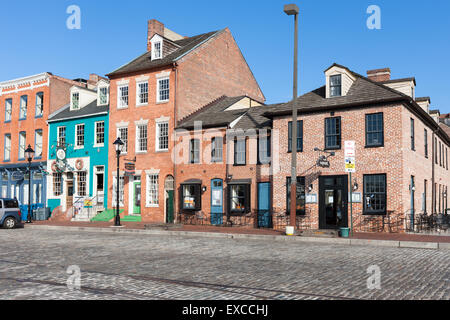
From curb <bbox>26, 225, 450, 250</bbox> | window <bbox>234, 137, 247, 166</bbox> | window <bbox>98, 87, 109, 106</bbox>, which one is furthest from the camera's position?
window <bbox>98, 87, 109, 106</bbox>

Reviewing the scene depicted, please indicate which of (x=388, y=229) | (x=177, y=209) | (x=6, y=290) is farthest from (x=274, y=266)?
(x=177, y=209)

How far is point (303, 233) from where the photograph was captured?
62.6 ft

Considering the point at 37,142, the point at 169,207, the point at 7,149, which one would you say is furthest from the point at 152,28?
the point at 7,149

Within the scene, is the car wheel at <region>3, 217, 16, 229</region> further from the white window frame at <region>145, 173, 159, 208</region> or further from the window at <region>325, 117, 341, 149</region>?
the window at <region>325, 117, 341, 149</region>

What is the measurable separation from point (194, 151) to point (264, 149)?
4.87 meters

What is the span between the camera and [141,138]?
30156 mm

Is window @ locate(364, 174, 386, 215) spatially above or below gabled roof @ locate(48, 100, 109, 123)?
below

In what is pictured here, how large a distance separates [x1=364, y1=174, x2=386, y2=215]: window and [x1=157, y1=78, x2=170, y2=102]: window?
47.2 ft

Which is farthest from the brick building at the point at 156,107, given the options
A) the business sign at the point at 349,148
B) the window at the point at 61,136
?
the business sign at the point at 349,148

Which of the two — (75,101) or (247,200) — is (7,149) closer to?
(75,101)

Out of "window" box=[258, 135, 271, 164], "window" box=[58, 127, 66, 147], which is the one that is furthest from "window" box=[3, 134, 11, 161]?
"window" box=[258, 135, 271, 164]

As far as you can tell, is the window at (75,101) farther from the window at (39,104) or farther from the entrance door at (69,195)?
the entrance door at (69,195)

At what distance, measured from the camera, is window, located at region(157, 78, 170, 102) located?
1158 inches

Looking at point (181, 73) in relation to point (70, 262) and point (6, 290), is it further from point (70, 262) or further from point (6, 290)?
point (6, 290)
